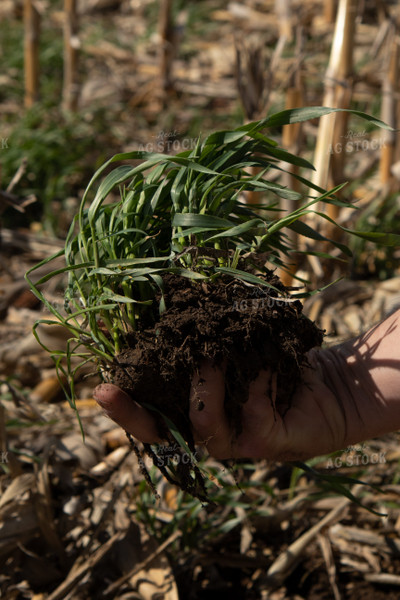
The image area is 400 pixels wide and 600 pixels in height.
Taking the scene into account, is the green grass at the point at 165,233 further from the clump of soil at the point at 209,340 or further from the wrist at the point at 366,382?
the wrist at the point at 366,382

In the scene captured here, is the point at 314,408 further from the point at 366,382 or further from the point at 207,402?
the point at 207,402

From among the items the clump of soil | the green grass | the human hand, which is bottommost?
the human hand

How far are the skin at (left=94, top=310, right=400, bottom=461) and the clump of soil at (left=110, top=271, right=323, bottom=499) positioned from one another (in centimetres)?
4

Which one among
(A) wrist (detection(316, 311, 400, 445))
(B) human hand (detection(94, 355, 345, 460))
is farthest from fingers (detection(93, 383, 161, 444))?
(A) wrist (detection(316, 311, 400, 445))

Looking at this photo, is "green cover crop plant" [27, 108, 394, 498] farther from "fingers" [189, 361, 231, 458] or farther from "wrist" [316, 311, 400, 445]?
"wrist" [316, 311, 400, 445]

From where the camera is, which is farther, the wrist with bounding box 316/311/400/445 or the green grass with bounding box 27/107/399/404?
the wrist with bounding box 316/311/400/445

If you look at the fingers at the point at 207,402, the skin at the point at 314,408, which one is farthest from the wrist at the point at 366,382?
the fingers at the point at 207,402

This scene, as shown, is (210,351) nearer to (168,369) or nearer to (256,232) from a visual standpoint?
(168,369)

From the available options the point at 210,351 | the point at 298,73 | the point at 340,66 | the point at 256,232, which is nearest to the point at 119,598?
the point at 210,351

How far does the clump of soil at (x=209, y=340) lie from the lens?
53.5 inches

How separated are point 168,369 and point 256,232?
37 cm

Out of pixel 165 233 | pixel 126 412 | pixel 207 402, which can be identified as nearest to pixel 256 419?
pixel 207 402

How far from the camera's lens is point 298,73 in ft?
9.20

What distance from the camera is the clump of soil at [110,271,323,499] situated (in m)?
1.36
